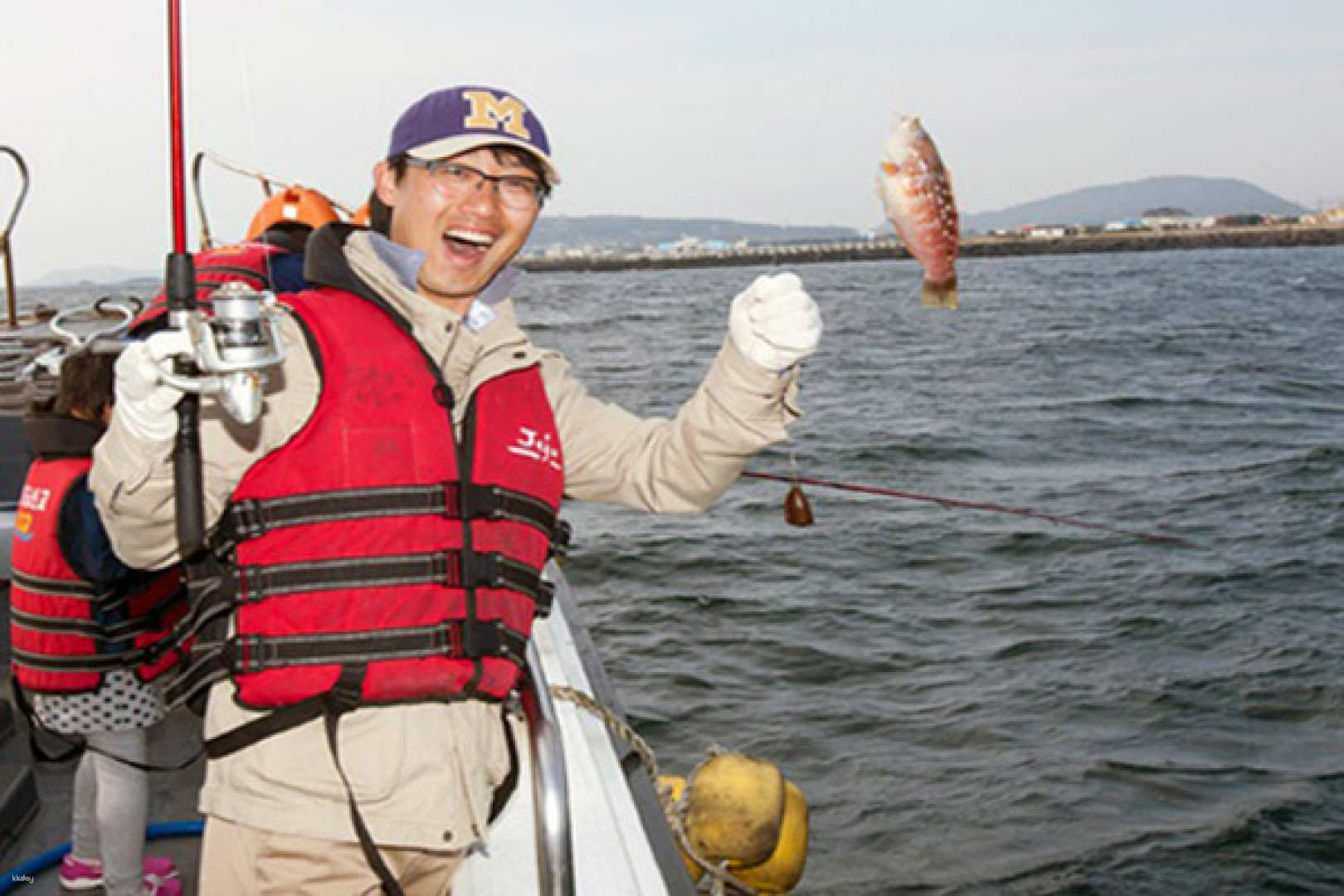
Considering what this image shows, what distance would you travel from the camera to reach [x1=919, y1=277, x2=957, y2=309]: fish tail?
480cm

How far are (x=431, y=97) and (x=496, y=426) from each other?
58 cm

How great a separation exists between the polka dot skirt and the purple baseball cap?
6.23 ft

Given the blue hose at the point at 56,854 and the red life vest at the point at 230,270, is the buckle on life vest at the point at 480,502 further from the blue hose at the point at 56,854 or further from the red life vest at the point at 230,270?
the blue hose at the point at 56,854

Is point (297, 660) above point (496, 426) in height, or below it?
below

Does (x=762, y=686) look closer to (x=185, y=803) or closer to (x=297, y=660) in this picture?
(x=185, y=803)

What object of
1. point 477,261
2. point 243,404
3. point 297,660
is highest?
point 477,261

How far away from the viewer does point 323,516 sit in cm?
196

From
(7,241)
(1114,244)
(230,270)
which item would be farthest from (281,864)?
(1114,244)

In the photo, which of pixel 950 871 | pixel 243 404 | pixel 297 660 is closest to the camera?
pixel 243 404

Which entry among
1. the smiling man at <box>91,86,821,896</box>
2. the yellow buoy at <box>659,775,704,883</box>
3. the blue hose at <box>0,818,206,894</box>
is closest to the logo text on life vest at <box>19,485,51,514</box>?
the blue hose at <box>0,818,206,894</box>

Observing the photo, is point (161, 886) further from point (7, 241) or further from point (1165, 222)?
point (1165, 222)

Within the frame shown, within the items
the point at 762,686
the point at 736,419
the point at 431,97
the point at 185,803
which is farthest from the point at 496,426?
the point at 762,686

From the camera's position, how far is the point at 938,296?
4.86m

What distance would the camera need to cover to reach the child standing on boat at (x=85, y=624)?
3.20m
